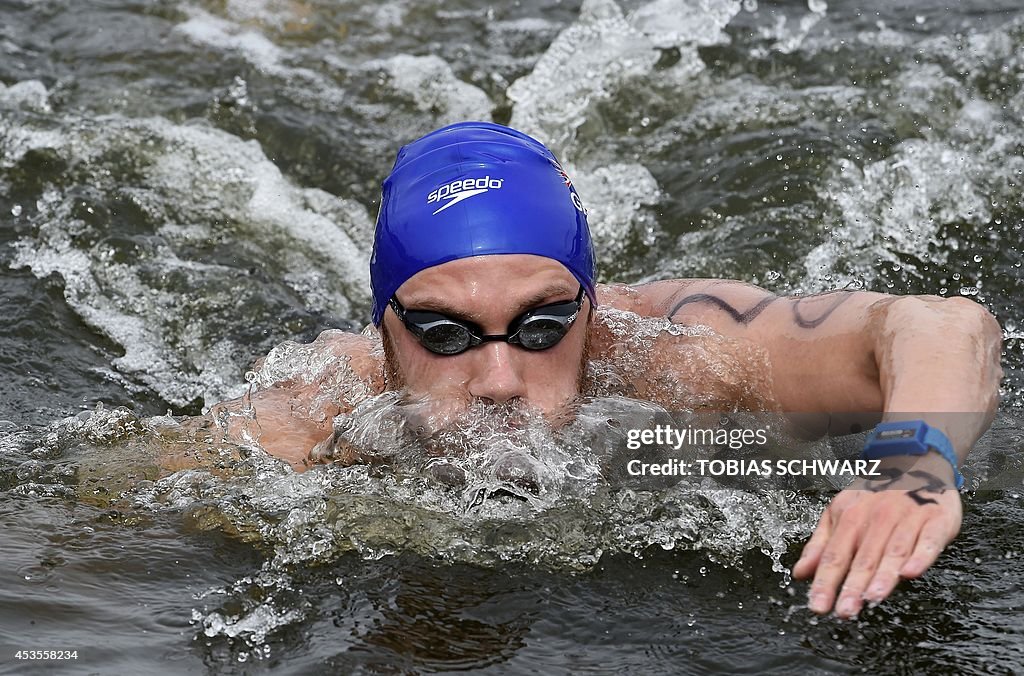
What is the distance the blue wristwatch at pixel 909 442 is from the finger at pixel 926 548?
0.26 m

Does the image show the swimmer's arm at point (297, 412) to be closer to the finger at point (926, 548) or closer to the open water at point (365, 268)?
the open water at point (365, 268)

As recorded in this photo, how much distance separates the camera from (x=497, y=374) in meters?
4.30

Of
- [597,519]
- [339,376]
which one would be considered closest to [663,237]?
[339,376]

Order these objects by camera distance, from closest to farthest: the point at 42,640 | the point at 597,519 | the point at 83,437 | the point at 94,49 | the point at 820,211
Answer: the point at 42,640, the point at 597,519, the point at 83,437, the point at 820,211, the point at 94,49

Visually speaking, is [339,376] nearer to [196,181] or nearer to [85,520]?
[85,520]

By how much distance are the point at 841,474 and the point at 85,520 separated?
105 inches

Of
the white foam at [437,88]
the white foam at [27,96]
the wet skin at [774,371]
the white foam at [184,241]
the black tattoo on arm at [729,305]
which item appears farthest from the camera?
the white foam at [437,88]

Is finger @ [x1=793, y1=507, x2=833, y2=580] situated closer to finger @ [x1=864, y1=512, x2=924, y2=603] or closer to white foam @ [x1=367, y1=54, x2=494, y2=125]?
finger @ [x1=864, y1=512, x2=924, y2=603]

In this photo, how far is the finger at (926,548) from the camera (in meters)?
2.92

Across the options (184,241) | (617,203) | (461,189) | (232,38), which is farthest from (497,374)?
(232,38)

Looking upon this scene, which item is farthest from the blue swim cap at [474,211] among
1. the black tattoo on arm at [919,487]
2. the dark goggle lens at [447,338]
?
the black tattoo on arm at [919,487]

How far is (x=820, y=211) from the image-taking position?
274 inches

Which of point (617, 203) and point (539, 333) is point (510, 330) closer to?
point (539, 333)

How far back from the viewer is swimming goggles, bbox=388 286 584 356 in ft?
14.2
